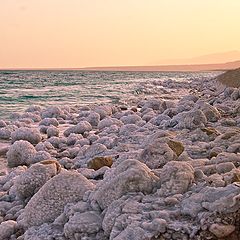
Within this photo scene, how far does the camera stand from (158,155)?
218 inches

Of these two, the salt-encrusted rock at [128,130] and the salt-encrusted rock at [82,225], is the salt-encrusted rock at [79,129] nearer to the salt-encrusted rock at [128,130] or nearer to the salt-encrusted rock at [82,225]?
the salt-encrusted rock at [128,130]

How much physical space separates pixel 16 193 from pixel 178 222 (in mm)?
2778

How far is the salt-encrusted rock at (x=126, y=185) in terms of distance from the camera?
4.30 metres

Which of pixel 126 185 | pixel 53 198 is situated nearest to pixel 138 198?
pixel 126 185

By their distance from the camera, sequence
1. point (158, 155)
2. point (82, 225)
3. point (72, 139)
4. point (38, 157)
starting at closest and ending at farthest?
point (82, 225), point (158, 155), point (38, 157), point (72, 139)

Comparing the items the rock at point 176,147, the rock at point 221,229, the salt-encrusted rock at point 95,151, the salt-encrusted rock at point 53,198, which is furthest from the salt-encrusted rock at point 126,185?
the salt-encrusted rock at point 95,151

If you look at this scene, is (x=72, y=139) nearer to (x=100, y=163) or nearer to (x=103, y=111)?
(x=100, y=163)

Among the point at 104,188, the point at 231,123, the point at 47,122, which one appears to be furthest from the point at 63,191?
the point at 47,122

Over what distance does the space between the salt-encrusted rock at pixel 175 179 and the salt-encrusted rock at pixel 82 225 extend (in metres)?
0.61

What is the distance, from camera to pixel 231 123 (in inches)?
350

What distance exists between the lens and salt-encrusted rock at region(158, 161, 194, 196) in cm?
417

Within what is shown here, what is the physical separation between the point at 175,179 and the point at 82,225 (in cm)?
91

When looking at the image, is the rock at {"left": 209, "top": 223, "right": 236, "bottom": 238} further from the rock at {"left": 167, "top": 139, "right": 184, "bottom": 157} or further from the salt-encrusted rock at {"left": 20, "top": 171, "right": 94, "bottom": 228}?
the rock at {"left": 167, "top": 139, "right": 184, "bottom": 157}

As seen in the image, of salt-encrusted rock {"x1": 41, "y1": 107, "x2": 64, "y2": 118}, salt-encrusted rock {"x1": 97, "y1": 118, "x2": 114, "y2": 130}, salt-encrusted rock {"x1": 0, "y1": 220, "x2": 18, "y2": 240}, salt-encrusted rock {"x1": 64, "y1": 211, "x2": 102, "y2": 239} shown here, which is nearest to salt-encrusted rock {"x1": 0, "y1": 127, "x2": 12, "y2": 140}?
salt-encrusted rock {"x1": 97, "y1": 118, "x2": 114, "y2": 130}
